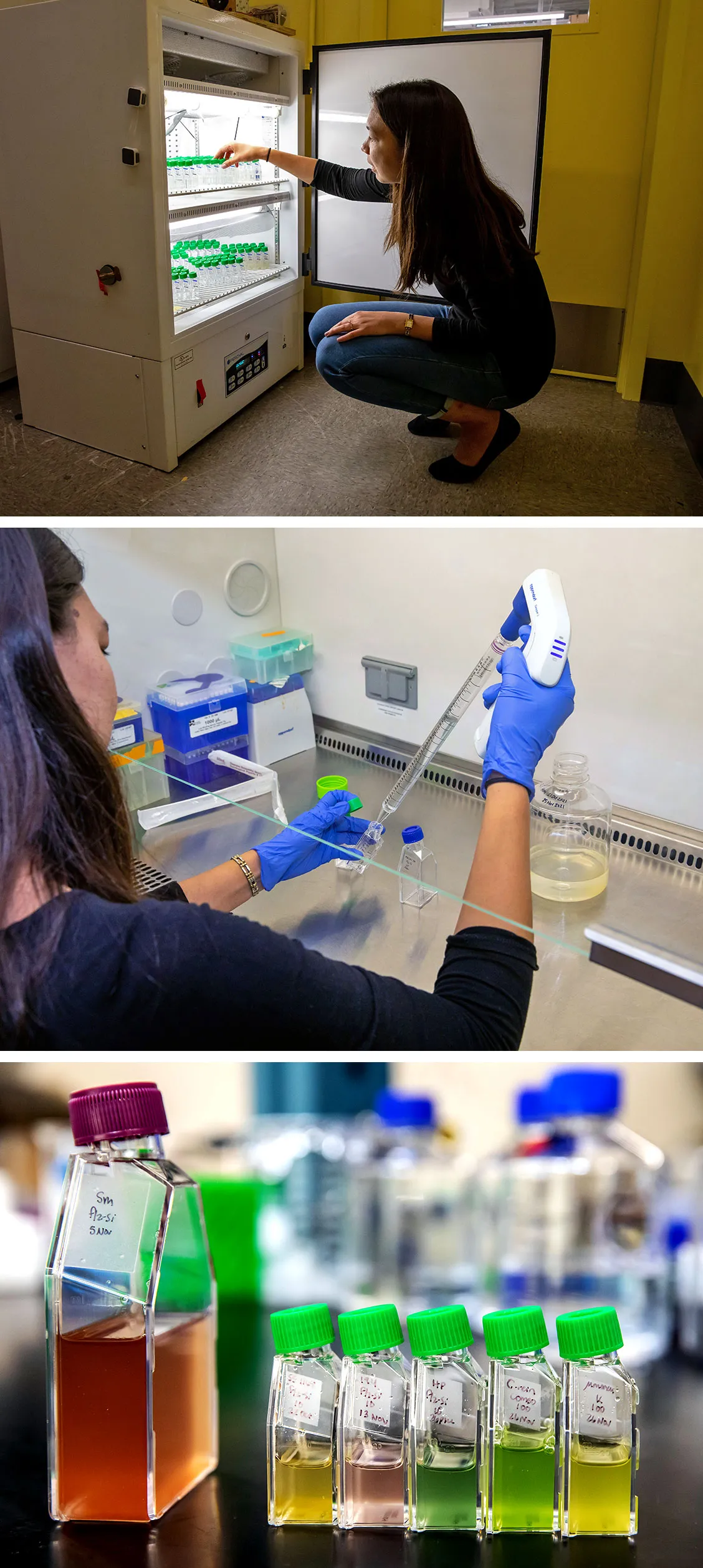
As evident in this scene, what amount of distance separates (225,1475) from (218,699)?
2.49ft

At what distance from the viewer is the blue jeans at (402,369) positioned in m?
2.67

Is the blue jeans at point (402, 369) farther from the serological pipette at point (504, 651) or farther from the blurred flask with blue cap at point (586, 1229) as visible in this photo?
the blurred flask with blue cap at point (586, 1229)

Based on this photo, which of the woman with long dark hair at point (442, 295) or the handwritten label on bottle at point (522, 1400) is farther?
the woman with long dark hair at point (442, 295)

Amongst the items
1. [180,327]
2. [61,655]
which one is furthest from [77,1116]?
[180,327]

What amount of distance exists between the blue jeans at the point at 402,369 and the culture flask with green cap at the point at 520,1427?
2.40m

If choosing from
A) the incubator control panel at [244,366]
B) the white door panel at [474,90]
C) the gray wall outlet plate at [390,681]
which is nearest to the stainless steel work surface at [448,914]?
the gray wall outlet plate at [390,681]

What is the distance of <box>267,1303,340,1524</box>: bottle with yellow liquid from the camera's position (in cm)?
91

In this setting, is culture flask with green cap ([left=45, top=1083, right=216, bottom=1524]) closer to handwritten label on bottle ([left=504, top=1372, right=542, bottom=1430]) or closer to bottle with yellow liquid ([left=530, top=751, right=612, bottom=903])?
handwritten label on bottle ([left=504, top=1372, right=542, bottom=1430])

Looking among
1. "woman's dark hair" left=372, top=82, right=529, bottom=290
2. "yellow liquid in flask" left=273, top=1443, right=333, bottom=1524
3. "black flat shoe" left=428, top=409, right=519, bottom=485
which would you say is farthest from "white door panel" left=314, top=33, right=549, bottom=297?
"yellow liquid in flask" left=273, top=1443, right=333, bottom=1524

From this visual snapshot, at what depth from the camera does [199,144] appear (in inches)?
119

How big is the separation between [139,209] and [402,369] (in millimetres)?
793

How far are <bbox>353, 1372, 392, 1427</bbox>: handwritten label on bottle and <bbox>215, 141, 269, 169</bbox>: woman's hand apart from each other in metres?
2.98

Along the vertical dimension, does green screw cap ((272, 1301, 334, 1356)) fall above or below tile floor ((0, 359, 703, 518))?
below

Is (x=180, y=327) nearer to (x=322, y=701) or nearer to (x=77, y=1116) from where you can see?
(x=322, y=701)
